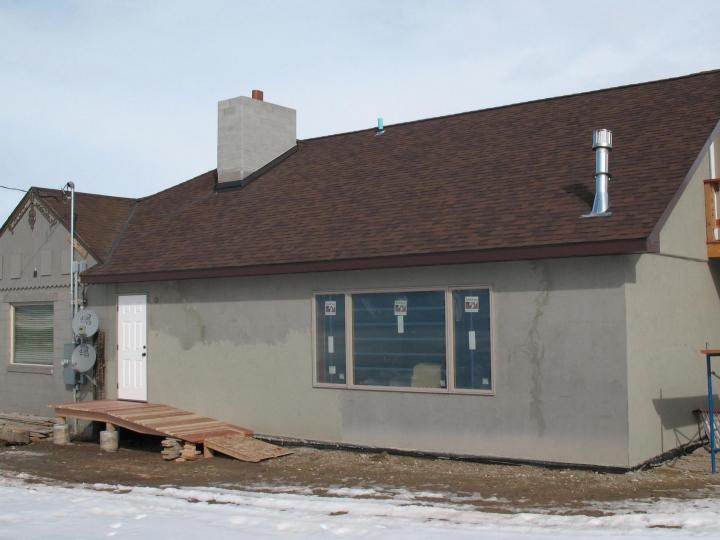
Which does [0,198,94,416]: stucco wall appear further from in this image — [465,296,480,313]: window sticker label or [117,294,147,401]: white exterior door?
[465,296,480,313]: window sticker label

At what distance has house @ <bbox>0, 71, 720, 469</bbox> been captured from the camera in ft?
35.9

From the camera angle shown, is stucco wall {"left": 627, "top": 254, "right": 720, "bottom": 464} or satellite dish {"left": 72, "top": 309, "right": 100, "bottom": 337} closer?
stucco wall {"left": 627, "top": 254, "right": 720, "bottom": 464}

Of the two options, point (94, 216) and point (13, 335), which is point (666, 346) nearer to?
point (94, 216)

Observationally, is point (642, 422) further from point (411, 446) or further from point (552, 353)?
point (411, 446)

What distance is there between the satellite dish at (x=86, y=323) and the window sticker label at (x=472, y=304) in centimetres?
797

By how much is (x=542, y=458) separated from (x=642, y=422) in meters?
1.38

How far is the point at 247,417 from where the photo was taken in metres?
14.4

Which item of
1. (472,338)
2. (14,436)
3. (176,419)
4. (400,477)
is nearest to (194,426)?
(176,419)

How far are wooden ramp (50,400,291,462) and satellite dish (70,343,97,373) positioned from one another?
878 mm

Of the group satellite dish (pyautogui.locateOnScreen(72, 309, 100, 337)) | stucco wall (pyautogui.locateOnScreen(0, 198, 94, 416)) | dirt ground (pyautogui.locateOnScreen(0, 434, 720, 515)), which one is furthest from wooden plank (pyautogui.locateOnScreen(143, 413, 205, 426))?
stucco wall (pyautogui.locateOnScreen(0, 198, 94, 416))

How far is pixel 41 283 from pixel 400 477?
414 inches

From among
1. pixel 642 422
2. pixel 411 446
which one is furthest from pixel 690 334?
pixel 411 446

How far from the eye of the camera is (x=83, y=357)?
16.2m

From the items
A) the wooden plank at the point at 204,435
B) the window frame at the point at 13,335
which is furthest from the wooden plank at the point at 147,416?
the window frame at the point at 13,335
